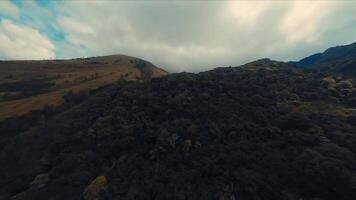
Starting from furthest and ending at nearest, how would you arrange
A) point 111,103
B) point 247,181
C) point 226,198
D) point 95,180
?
point 111,103 < point 95,180 < point 247,181 < point 226,198

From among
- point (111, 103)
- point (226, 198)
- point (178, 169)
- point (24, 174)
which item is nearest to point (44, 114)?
point (111, 103)

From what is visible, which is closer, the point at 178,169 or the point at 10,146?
the point at 178,169

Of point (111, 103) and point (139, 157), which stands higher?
point (111, 103)

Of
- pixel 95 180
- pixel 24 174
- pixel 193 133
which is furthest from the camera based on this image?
pixel 193 133

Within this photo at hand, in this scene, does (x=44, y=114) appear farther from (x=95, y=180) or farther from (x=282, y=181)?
(x=282, y=181)

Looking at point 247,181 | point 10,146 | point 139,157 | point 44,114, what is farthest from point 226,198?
point 44,114

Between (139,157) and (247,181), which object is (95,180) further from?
(247,181)
